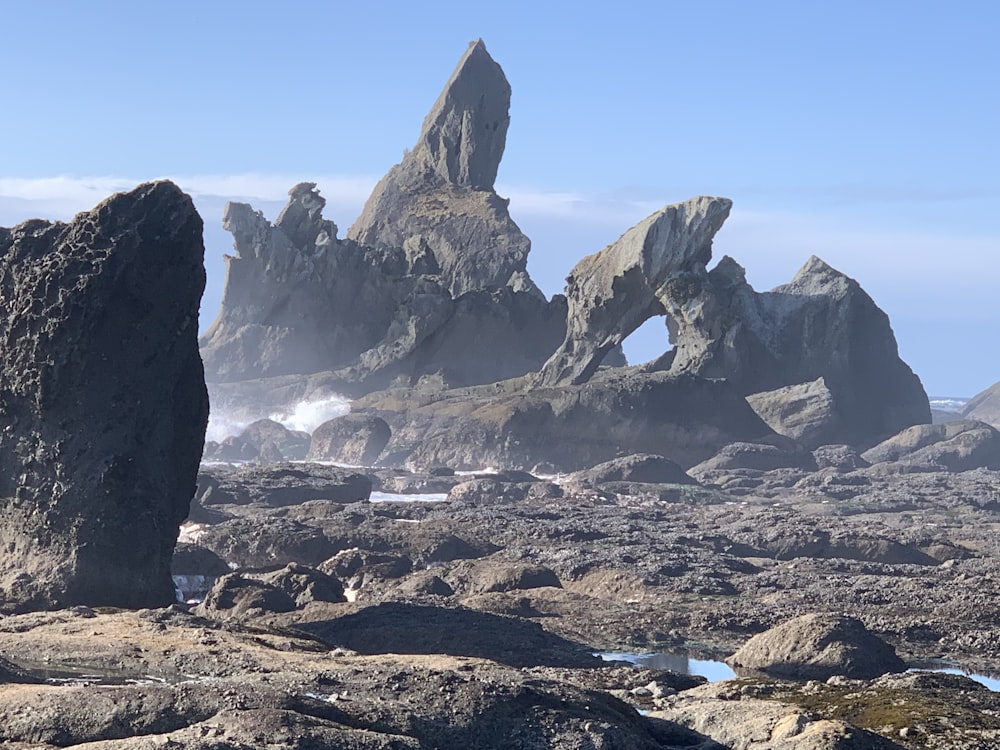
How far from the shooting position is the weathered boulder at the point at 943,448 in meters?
80.2

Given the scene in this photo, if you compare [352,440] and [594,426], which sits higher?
[594,426]

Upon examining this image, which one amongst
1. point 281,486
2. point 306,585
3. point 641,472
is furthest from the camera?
point 641,472

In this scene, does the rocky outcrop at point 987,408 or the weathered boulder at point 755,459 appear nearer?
the weathered boulder at point 755,459

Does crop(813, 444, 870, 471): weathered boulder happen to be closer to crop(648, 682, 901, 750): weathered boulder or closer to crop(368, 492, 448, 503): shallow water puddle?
crop(368, 492, 448, 503): shallow water puddle

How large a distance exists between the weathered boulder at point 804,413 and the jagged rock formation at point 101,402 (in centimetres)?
5551

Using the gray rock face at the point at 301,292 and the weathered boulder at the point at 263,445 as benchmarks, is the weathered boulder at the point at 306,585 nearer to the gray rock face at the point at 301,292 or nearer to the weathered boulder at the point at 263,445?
the weathered boulder at the point at 263,445

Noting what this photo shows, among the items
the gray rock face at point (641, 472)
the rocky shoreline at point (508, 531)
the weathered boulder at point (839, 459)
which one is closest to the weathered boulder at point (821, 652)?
the rocky shoreline at point (508, 531)

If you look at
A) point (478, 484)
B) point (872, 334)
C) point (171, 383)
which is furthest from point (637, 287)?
point (171, 383)

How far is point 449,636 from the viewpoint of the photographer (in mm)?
28969

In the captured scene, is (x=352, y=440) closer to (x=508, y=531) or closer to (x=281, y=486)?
(x=281, y=486)

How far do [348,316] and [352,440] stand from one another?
29111 mm

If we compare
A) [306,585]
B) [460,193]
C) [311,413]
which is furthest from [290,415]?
[306,585]

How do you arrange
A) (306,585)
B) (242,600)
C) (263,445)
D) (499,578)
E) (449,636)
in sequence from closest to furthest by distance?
(449,636)
(242,600)
(306,585)
(499,578)
(263,445)

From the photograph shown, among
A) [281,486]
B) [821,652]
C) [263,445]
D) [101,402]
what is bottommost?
[821,652]
